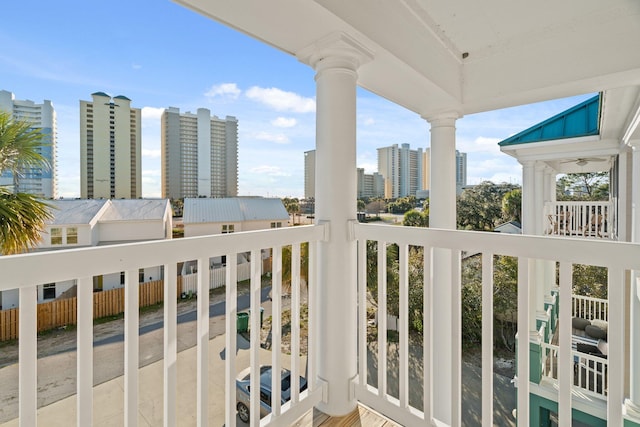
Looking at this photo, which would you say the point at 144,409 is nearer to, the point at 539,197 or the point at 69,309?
the point at 69,309

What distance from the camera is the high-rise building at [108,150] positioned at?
Result: 144 cm

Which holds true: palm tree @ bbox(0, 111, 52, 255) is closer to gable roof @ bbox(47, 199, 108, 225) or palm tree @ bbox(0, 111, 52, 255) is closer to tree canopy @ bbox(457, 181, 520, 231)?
gable roof @ bbox(47, 199, 108, 225)

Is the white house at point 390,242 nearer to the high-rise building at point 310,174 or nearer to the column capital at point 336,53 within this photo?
the column capital at point 336,53

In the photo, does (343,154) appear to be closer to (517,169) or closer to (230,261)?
(230,261)

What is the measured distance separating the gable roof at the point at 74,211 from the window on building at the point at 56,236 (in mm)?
43

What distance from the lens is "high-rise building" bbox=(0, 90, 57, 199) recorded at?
3.44 ft

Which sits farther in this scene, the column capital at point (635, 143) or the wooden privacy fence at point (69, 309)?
the column capital at point (635, 143)

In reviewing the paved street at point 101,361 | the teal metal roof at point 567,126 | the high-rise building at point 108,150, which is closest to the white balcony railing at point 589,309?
the teal metal roof at point 567,126

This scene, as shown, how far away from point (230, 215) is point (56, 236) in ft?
2.34

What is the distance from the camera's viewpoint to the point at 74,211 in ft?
3.99

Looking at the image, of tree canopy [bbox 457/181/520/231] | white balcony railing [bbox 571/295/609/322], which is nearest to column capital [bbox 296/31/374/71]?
white balcony railing [bbox 571/295/609/322]

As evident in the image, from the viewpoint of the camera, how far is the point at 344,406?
1.62 metres

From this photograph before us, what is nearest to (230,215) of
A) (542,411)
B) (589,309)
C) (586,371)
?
(586,371)

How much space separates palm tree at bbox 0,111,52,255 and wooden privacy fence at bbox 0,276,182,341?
217 mm
